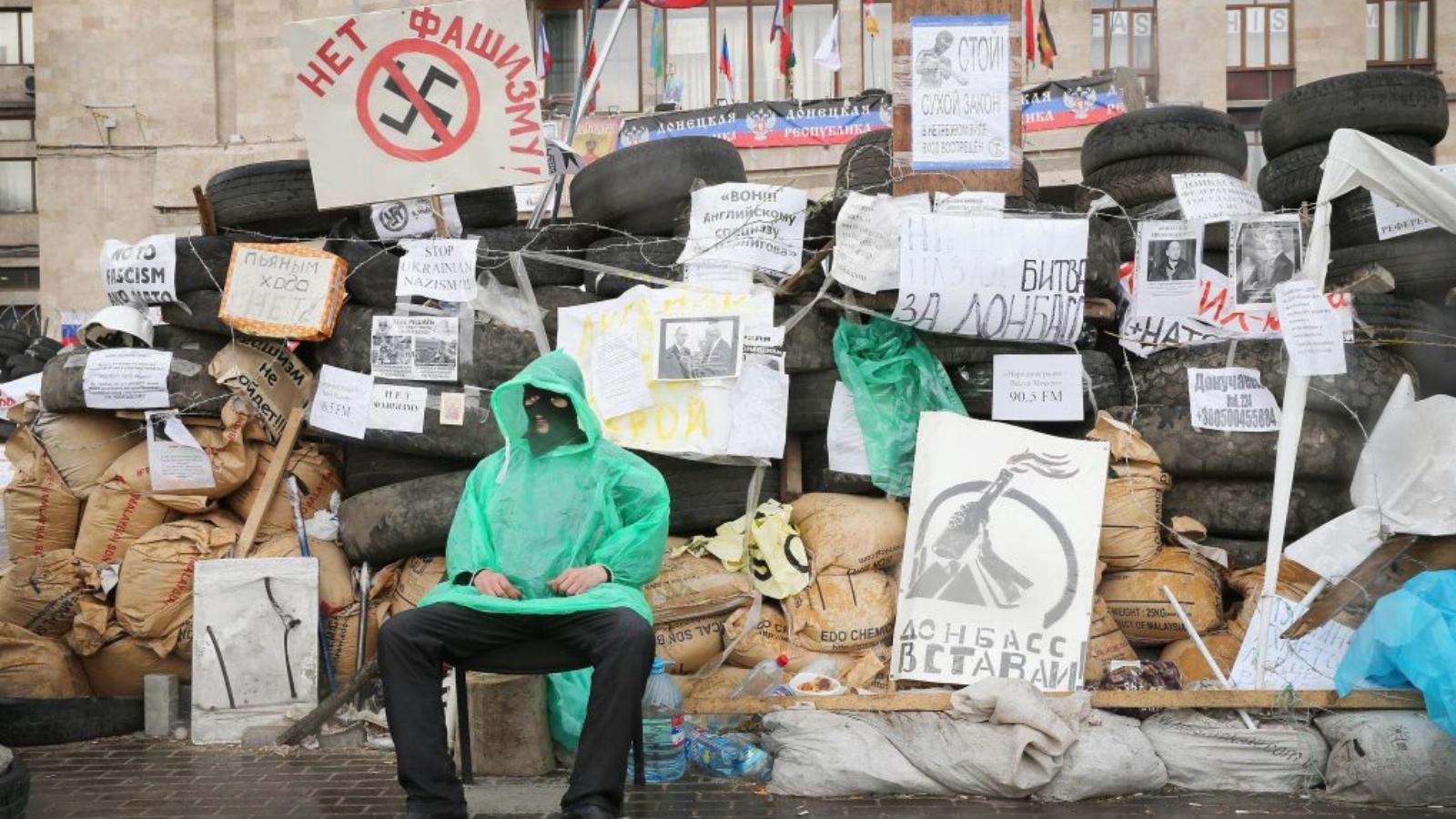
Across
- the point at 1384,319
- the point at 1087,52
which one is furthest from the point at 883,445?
the point at 1087,52

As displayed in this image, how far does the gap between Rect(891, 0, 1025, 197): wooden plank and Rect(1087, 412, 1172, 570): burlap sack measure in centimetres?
133

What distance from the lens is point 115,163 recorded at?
23.7 m

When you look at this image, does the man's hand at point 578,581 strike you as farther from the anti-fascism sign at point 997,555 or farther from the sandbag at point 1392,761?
the sandbag at point 1392,761

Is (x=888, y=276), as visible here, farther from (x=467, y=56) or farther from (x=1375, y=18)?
(x=1375, y=18)

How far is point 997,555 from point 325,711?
9.29ft

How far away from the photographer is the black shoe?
366 centimetres

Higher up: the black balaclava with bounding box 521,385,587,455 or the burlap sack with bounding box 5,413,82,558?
the black balaclava with bounding box 521,385,587,455

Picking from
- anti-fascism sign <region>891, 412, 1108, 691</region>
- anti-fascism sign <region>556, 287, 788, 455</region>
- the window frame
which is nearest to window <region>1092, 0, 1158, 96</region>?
the window frame

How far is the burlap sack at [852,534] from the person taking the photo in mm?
5340

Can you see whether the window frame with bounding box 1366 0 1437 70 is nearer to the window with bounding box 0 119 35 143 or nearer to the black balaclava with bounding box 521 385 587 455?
the black balaclava with bounding box 521 385 587 455

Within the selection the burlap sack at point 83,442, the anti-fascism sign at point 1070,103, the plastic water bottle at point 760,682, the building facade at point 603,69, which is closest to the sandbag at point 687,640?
the plastic water bottle at point 760,682

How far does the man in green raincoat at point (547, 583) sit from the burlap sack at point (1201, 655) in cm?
237

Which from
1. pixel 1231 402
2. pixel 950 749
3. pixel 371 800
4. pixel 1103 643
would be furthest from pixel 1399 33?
pixel 371 800

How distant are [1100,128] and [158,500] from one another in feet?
18.0
